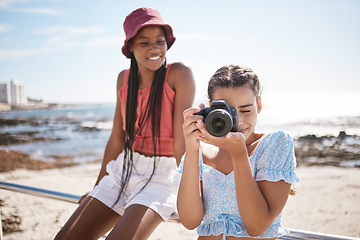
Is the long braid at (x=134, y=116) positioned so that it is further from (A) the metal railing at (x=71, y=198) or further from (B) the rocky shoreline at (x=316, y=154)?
(B) the rocky shoreline at (x=316, y=154)

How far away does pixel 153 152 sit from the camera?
89.2 inches

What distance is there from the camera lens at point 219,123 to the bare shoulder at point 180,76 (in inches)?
42.8

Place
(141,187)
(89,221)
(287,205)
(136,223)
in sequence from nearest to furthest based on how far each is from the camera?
(136,223) → (89,221) → (141,187) → (287,205)

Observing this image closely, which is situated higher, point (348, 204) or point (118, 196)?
point (118, 196)

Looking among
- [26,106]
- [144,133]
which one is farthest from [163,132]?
[26,106]

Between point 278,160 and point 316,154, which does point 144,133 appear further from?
point 316,154

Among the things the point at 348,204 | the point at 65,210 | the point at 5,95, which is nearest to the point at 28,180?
the point at 65,210

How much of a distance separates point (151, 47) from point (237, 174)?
128cm

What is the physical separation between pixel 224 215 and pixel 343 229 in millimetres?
4985

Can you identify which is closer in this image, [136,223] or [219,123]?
[219,123]

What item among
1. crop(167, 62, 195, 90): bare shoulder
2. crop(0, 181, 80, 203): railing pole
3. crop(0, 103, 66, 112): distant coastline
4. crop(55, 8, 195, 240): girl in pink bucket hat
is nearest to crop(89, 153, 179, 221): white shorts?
crop(55, 8, 195, 240): girl in pink bucket hat

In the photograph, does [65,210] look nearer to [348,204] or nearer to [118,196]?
[118,196]

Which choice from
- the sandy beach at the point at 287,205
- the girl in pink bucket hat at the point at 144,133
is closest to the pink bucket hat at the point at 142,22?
the girl in pink bucket hat at the point at 144,133

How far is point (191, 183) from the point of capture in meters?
1.44
